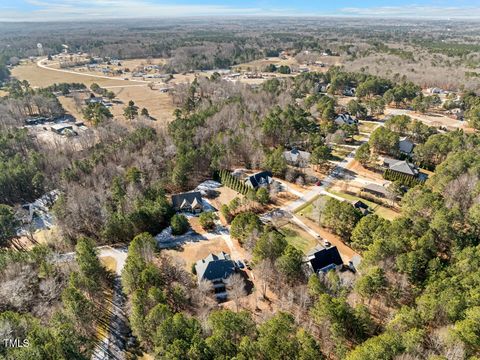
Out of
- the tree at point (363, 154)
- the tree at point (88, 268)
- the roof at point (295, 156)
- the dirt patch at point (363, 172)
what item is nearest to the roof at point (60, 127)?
the roof at point (295, 156)

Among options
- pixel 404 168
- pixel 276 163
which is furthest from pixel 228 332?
pixel 404 168

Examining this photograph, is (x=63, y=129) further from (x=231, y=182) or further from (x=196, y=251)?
(x=196, y=251)

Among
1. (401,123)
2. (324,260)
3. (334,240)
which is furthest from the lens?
(401,123)

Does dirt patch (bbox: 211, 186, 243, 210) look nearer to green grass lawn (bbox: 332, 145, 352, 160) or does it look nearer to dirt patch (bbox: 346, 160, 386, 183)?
dirt patch (bbox: 346, 160, 386, 183)

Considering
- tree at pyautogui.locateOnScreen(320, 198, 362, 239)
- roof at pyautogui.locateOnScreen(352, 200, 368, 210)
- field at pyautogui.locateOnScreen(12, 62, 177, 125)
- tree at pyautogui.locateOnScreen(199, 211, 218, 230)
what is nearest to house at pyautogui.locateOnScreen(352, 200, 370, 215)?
roof at pyautogui.locateOnScreen(352, 200, 368, 210)

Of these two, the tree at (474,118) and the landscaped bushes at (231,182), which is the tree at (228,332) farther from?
the tree at (474,118)

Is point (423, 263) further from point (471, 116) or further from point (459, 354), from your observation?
point (471, 116)
